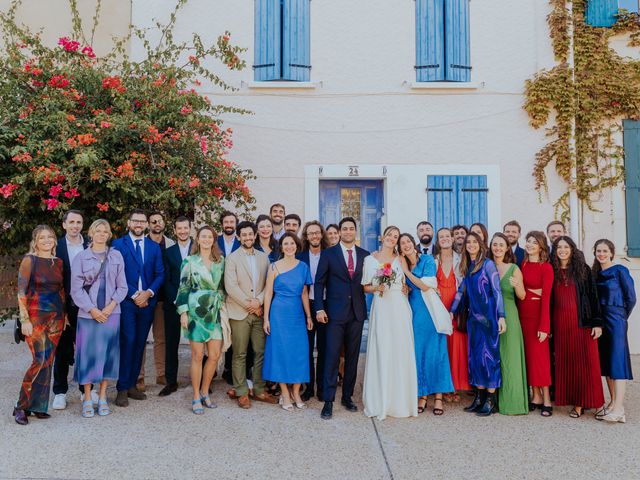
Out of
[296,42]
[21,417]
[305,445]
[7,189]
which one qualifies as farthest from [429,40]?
[21,417]

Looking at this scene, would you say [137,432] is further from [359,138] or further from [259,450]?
[359,138]

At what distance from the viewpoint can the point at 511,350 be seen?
4.78 meters

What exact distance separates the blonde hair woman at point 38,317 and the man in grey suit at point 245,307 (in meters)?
1.61

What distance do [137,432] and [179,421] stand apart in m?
0.40

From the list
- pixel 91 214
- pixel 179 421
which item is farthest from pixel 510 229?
pixel 91 214

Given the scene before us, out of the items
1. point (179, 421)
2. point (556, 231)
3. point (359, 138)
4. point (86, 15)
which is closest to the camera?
point (179, 421)

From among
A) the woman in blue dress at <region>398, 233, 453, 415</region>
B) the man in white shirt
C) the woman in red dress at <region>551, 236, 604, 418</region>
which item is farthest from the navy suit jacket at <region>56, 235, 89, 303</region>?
the woman in red dress at <region>551, 236, 604, 418</region>

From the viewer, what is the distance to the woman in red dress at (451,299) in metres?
4.98

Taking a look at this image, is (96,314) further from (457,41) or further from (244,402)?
(457,41)

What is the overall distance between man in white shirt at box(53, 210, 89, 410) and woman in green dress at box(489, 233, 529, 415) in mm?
4042

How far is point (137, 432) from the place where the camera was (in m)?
4.20

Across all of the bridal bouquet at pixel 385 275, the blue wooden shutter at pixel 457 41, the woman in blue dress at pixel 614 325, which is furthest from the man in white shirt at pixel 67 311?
the blue wooden shutter at pixel 457 41

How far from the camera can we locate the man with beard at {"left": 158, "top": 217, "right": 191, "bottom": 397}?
17.5 feet

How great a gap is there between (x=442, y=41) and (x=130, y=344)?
257 inches
